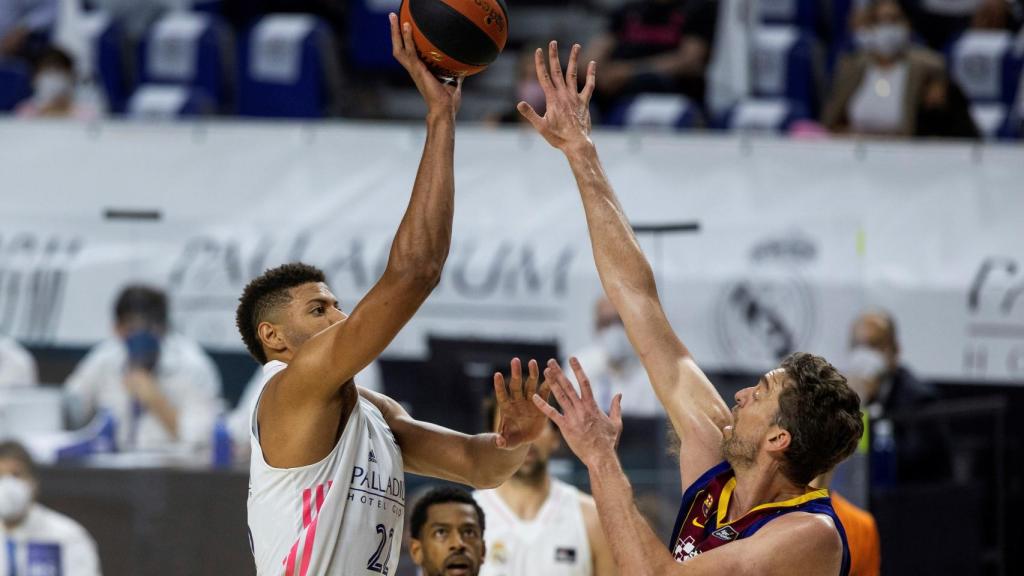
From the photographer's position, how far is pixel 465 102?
1251 cm

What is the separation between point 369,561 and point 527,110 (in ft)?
4.22

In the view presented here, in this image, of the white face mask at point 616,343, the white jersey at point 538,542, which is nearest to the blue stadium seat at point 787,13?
the white face mask at point 616,343

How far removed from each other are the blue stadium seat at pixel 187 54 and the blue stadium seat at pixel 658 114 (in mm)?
3180

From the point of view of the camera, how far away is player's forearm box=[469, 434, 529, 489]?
454 cm

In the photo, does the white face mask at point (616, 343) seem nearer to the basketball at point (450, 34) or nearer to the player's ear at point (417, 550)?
the player's ear at point (417, 550)

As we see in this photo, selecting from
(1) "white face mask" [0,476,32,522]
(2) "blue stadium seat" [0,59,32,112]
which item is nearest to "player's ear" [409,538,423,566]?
(1) "white face mask" [0,476,32,522]

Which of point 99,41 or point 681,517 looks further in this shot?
point 99,41

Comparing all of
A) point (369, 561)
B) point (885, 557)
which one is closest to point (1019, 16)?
point (885, 557)

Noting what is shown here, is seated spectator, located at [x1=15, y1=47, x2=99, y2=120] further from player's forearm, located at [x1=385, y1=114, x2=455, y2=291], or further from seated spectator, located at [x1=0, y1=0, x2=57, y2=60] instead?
player's forearm, located at [x1=385, y1=114, x2=455, y2=291]

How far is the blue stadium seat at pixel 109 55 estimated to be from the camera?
39.9 ft

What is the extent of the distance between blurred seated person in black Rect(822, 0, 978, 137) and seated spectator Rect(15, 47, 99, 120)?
529 centimetres

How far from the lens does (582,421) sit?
399cm

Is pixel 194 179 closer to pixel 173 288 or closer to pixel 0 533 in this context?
pixel 173 288

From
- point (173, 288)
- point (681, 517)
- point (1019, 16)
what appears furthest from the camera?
point (1019, 16)
